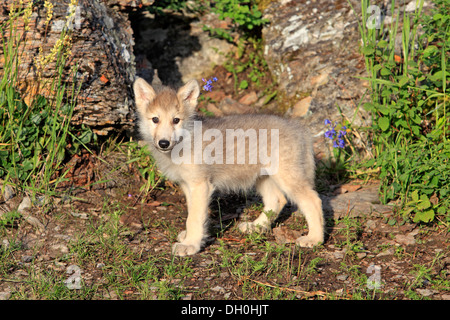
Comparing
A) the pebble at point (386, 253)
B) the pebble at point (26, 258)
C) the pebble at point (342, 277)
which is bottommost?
the pebble at point (342, 277)

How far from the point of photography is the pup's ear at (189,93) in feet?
14.4

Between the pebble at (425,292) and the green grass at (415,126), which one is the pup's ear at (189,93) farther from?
the pebble at (425,292)

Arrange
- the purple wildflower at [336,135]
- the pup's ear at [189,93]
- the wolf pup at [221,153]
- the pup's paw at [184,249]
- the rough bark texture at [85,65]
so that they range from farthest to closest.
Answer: the purple wildflower at [336,135] → the rough bark texture at [85,65] → the pup's ear at [189,93] → the wolf pup at [221,153] → the pup's paw at [184,249]

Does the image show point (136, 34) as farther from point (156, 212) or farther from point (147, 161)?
point (156, 212)

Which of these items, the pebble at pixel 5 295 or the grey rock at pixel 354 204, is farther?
the grey rock at pixel 354 204

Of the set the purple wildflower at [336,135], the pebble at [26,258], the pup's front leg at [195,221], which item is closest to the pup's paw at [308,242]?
the pup's front leg at [195,221]

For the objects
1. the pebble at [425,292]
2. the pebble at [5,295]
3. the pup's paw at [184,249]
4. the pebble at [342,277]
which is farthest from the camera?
the pup's paw at [184,249]

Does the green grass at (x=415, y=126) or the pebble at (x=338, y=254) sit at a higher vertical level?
the green grass at (x=415, y=126)

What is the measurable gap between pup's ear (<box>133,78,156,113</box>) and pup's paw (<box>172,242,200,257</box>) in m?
1.29

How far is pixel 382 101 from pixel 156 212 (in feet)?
8.62

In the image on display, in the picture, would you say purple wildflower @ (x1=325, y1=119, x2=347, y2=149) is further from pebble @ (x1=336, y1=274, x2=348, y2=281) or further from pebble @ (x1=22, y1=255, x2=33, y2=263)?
pebble @ (x1=22, y1=255, x2=33, y2=263)

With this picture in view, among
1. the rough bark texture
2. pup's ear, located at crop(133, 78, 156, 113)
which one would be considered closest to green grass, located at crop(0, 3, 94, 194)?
the rough bark texture

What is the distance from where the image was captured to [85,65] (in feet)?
16.1

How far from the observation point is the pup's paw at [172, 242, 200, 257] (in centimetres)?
400
